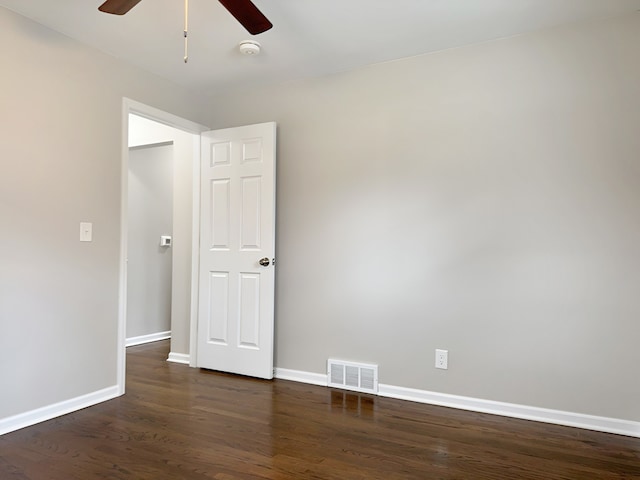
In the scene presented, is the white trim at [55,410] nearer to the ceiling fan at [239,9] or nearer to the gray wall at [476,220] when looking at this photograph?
the gray wall at [476,220]

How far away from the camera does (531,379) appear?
104 inches

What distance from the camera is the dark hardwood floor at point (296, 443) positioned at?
6.51 ft

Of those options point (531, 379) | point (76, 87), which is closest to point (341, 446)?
point (531, 379)

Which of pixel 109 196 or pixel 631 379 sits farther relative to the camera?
pixel 109 196

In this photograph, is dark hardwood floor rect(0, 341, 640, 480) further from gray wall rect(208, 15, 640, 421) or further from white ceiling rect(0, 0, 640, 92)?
white ceiling rect(0, 0, 640, 92)

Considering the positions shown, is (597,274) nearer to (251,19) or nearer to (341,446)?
(341,446)

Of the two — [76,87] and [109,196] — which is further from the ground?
[76,87]

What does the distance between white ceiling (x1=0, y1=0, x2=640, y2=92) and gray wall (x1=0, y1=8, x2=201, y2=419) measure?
10.0 inches

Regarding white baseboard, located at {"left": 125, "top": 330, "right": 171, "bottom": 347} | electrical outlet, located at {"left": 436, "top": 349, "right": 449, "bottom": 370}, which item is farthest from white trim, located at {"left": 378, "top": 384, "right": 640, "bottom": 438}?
white baseboard, located at {"left": 125, "top": 330, "right": 171, "bottom": 347}

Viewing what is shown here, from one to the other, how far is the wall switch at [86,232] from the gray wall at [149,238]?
78.5 inches

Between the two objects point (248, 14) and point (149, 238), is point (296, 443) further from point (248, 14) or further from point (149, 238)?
point (149, 238)

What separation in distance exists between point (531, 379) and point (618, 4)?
221cm

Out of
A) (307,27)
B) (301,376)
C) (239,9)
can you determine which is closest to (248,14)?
(239,9)

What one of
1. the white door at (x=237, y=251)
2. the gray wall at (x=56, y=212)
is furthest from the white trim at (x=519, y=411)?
the gray wall at (x=56, y=212)
